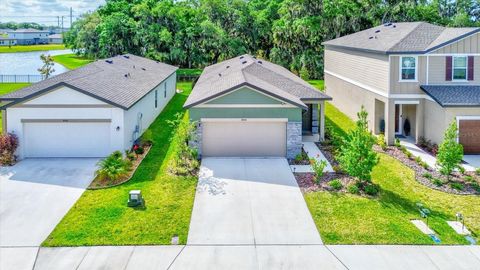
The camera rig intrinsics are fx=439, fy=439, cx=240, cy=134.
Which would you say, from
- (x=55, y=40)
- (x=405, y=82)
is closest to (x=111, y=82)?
(x=405, y=82)

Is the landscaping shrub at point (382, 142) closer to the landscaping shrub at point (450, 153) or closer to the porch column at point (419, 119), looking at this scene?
the porch column at point (419, 119)

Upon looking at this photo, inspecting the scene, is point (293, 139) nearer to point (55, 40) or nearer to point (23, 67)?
point (23, 67)

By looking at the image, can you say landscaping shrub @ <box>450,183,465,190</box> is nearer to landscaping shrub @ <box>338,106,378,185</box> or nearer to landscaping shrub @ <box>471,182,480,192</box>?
landscaping shrub @ <box>471,182,480,192</box>

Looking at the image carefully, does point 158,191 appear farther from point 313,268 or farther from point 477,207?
point 477,207

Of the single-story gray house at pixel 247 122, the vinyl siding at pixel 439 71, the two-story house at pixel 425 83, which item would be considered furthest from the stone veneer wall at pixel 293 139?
the vinyl siding at pixel 439 71

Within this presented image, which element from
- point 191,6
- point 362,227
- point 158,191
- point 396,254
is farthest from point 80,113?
point 191,6
